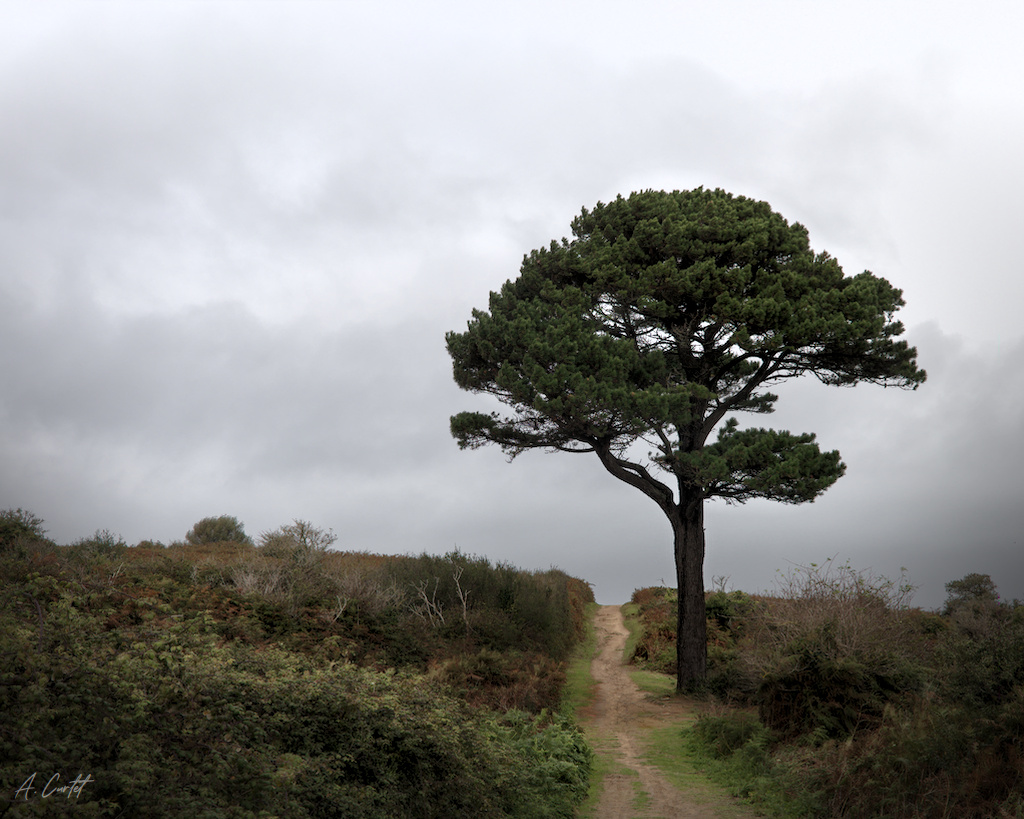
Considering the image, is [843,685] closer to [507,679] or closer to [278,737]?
[507,679]

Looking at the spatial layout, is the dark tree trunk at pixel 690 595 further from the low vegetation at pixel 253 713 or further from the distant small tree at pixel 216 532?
the distant small tree at pixel 216 532

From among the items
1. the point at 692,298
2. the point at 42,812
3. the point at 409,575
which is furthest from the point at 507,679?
the point at 42,812

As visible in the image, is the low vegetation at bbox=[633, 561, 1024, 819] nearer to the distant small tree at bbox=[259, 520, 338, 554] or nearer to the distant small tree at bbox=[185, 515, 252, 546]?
the distant small tree at bbox=[259, 520, 338, 554]

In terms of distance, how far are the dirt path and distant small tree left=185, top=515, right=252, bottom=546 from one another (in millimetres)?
19711

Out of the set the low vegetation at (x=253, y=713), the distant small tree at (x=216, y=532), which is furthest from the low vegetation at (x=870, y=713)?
the distant small tree at (x=216, y=532)

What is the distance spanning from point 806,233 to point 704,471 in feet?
24.9

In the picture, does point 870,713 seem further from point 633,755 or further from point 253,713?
point 253,713

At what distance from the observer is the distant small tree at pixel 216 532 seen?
33.8 meters

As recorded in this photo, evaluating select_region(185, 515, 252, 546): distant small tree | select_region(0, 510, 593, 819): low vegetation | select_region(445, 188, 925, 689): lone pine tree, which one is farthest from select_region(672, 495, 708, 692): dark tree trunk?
select_region(185, 515, 252, 546): distant small tree

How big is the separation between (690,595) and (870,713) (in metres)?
7.60

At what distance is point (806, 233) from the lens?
747 inches

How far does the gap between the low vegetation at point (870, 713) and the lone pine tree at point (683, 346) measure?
3941 millimetres

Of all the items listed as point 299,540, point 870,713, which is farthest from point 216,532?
point 870,713

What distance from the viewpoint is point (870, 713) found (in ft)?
34.4
